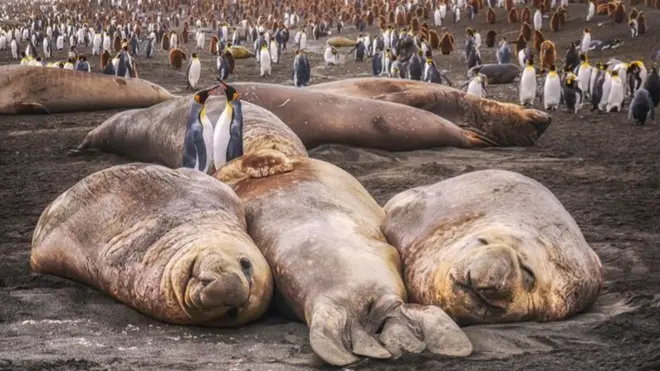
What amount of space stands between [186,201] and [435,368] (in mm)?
1907

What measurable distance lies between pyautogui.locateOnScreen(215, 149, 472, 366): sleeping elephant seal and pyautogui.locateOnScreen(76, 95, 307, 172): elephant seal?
192 centimetres

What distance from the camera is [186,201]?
550 centimetres

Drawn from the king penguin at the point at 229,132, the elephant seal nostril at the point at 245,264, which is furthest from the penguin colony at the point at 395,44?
the elephant seal nostril at the point at 245,264

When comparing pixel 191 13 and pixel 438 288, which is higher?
pixel 438 288

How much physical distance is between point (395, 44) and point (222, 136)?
23239 mm

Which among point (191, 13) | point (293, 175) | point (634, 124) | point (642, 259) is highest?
point (293, 175)

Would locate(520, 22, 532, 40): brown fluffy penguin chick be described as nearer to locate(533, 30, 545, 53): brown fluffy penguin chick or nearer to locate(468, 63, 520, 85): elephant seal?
locate(533, 30, 545, 53): brown fluffy penguin chick

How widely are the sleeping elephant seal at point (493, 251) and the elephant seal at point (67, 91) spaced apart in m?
10.8

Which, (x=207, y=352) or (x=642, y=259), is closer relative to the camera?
(x=207, y=352)

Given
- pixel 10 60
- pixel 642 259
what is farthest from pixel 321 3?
pixel 642 259

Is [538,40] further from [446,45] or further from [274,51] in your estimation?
[274,51]

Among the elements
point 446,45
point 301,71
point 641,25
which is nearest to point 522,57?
point 641,25

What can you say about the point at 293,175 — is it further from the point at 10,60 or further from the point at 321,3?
the point at 321,3

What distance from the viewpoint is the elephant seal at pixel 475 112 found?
1195 centimetres
